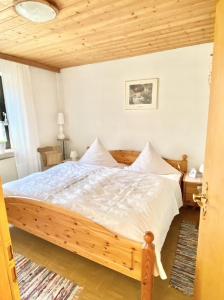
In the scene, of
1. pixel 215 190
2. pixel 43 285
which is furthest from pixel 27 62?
pixel 215 190

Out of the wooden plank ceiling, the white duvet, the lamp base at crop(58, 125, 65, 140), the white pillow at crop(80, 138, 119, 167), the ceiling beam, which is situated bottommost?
the white duvet

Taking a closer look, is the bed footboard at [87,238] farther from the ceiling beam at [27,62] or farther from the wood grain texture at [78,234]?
the ceiling beam at [27,62]

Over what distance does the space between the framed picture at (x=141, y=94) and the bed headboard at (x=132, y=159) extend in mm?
876

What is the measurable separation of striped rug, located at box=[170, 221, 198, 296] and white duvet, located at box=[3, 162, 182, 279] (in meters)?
0.35

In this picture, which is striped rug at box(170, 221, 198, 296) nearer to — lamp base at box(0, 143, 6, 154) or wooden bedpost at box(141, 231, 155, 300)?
wooden bedpost at box(141, 231, 155, 300)

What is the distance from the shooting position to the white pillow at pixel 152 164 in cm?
305

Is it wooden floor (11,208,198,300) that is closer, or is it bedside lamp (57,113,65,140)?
wooden floor (11,208,198,300)

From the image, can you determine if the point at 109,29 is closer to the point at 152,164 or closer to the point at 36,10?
the point at 36,10

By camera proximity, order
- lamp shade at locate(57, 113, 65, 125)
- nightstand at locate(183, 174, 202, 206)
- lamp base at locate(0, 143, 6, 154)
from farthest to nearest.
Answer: lamp shade at locate(57, 113, 65, 125)
lamp base at locate(0, 143, 6, 154)
nightstand at locate(183, 174, 202, 206)

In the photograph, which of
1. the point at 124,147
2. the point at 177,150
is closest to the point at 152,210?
the point at 177,150

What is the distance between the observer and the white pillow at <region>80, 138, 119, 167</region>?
11.4 feet

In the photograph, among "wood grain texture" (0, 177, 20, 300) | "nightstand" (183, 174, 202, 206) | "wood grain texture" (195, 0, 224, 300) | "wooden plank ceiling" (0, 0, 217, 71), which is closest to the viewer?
"wood grain texture" (0, 177, 20, 300)

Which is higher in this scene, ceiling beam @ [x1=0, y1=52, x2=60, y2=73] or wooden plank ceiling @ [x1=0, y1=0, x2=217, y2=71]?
wooden plank ceiling @ [x1=0, y1=0, x2=217, y2=71]

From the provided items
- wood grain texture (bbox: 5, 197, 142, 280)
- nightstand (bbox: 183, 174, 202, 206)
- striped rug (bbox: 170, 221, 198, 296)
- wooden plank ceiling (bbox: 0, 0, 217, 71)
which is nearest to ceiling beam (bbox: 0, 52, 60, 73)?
wooden plank ceiling (bbox: 0, 0, 217, 71)
